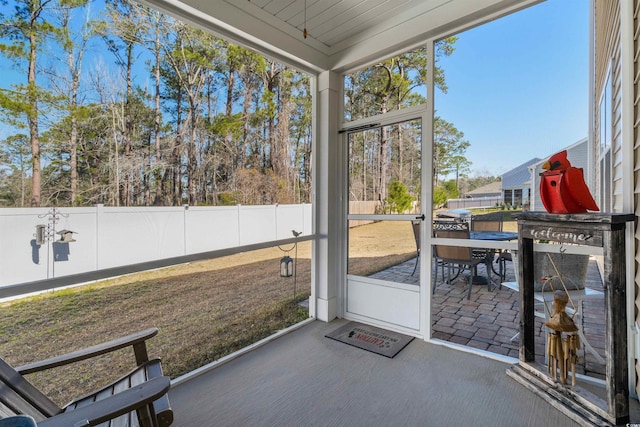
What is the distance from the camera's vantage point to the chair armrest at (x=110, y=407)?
985mm

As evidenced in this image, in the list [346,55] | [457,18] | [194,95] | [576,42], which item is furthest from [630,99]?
[194,95]

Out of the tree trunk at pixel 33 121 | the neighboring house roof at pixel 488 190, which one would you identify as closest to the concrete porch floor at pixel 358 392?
the neighboring house roof at pixel 488 190

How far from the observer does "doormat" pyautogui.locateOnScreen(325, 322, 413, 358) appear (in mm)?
2674

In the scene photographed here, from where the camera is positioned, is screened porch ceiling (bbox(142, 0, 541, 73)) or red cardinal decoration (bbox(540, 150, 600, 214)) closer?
red cardinal decoration (bbox(540, 150, 600, 214))

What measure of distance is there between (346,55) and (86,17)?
7.16ft

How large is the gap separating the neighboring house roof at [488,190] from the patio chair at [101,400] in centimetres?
257

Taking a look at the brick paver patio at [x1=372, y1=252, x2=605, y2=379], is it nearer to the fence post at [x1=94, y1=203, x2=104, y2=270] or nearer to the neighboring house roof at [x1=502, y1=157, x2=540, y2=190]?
the neighboring house roof at [x1=502, y1=157, x2=540, y2=190]

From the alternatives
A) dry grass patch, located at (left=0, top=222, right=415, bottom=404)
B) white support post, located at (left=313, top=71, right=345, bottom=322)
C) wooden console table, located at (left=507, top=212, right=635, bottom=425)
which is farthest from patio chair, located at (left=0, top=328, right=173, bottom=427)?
wooden console table, located at (left=507, top=212, right=635, bottom=425)

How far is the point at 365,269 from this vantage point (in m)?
3.29

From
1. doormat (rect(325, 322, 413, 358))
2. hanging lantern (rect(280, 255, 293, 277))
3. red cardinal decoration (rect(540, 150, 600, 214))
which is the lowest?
doormat (rect(325, 322, 413, 358))

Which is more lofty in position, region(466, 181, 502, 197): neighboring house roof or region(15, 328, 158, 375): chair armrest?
region(466, 181, 502, 197): neighboring house roof

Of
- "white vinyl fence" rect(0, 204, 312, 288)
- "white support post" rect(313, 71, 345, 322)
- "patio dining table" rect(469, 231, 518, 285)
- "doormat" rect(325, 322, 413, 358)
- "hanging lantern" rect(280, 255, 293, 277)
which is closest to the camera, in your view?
"white vinyl fence" rect(0, 204, 312, 288)

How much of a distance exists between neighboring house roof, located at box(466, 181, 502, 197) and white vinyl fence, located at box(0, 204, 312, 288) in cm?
191

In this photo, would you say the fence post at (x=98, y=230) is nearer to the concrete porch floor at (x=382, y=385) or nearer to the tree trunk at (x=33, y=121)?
the tree trunk at (x=33, y=121)
